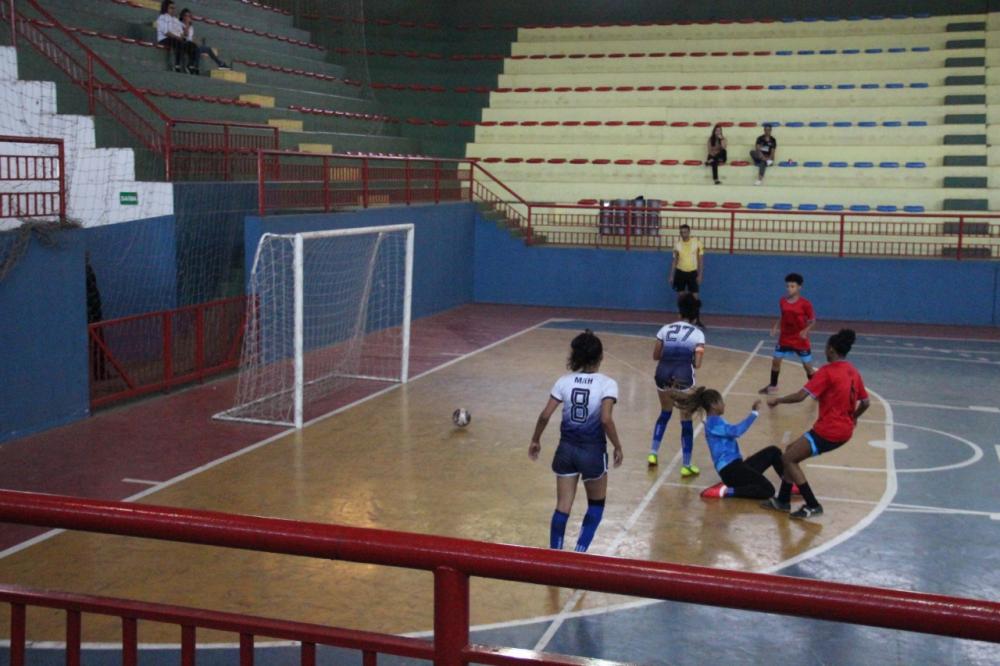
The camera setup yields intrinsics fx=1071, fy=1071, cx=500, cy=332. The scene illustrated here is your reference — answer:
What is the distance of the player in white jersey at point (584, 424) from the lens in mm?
7887

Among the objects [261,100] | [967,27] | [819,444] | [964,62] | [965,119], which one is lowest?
[819,444]

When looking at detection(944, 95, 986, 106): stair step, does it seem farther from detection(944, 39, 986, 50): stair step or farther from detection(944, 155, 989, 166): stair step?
detection(944, 39, 986, 50): stair step

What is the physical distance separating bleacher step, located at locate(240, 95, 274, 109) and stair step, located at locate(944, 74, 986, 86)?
18.3m

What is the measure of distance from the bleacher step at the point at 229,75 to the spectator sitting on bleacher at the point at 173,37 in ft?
3.32

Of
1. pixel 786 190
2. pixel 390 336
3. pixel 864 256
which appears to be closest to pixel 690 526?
pixel 390 336

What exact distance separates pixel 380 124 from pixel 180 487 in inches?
782

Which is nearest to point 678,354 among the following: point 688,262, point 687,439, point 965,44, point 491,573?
point 687,439

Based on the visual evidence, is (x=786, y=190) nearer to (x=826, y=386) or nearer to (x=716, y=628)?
(x=826, y=386)

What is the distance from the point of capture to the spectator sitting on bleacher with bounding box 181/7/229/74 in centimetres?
2177

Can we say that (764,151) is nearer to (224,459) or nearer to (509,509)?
(224,459)

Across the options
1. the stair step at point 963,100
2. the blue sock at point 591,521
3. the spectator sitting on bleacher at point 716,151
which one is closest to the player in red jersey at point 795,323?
the blue sock at point 591,521

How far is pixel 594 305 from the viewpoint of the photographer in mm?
25844

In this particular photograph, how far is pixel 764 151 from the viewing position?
27.4 metres

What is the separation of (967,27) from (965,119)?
4.42 metres
